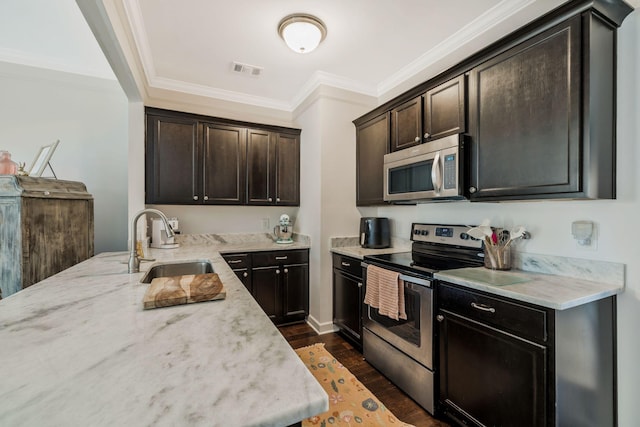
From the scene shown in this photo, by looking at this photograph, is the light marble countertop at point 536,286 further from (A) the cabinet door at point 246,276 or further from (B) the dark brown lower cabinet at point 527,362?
(A) the cabinet door at point 246,276

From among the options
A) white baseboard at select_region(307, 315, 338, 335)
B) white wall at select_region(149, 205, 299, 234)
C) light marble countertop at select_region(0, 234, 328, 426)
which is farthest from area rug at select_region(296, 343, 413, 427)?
white wall at select_region(149, 205, 299, 234)

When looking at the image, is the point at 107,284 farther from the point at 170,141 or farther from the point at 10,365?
the point at 170,141

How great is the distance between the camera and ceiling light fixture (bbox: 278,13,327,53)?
2.15 metres

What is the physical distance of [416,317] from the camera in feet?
6.29

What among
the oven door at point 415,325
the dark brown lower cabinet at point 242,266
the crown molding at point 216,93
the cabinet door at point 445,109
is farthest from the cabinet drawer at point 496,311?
the crown molding at point 216,93

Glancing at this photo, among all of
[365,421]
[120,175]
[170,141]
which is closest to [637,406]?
[365,421]

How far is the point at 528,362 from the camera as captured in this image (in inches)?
52.7

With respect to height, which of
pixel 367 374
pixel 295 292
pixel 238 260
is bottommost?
pixel 367 374

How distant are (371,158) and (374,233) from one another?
2.65 ft

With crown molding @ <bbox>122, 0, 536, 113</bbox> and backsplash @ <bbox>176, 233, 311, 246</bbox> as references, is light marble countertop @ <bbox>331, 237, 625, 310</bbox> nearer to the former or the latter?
crown molding @ <bbox>122, 0, 536, 113</bbox>

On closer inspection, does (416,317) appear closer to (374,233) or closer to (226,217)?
(374,233)

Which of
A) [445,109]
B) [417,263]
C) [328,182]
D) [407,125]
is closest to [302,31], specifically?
[407,125]

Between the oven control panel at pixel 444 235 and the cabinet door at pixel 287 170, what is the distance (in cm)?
157

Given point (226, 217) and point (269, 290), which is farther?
point (226, 217)
